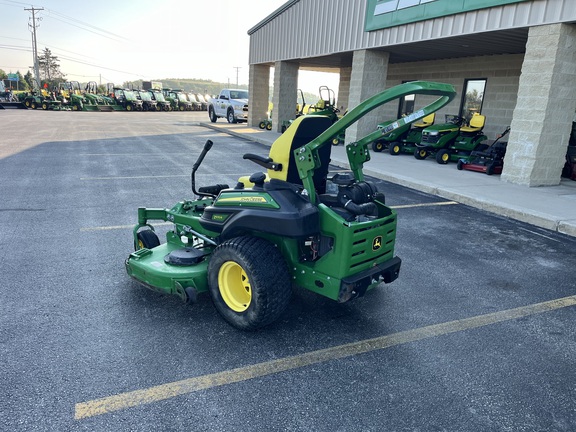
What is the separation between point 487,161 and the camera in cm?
1188

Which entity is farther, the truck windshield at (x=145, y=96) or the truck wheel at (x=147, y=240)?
the truck windshield at (x=145, y=96)

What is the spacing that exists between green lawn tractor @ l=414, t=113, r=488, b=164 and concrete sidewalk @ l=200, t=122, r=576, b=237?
14.2 inches

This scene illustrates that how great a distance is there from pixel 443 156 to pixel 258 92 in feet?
44.7

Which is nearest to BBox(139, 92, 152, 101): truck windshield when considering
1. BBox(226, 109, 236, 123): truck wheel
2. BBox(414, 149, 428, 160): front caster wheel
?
BBox(226, 109, 236, 123): truck wheel

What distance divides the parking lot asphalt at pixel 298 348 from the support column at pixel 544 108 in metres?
4.02

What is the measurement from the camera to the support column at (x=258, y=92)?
24203 mm

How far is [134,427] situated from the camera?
101 inches

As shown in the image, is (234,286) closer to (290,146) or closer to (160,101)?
(290,146)

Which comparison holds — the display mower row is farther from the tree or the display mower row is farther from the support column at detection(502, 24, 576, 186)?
the tree

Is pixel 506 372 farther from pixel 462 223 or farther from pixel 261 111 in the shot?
pixel 261 111

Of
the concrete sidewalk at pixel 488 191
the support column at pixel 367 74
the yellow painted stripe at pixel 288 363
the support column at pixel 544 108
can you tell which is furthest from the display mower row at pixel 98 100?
the yellow painted stripe at pixel 288 363

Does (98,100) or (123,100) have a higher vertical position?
(123,100)

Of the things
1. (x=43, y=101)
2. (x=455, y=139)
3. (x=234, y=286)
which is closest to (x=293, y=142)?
(x=234, y=286)

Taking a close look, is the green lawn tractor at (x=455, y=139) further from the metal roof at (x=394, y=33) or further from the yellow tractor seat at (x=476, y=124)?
the metal roof at (x=394, y=33)
